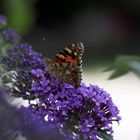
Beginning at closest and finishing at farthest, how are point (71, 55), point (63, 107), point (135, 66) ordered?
point (63, 107), point (135, 66), point (71, 55)

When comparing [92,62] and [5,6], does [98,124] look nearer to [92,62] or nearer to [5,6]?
[5,6]

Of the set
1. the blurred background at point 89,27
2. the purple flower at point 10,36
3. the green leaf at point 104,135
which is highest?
the blurred background at point 89,27

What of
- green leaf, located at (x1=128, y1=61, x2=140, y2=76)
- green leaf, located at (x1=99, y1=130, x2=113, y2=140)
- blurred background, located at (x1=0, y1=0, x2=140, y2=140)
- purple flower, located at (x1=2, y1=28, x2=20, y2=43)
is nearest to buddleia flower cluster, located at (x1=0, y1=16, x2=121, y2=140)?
green leaf, located at (x1=99, y1=130, x2=113, y2=140)

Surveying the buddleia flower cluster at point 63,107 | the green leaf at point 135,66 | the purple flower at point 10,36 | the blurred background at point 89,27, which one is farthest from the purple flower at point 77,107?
the blurred background at point 89,27

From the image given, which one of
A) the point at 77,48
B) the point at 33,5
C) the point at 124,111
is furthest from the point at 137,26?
the point at 77,48

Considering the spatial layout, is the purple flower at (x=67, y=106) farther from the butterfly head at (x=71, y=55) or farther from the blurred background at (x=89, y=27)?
the blurred background at (x=89, y=27)

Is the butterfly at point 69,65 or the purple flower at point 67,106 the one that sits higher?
the butterfly at point 69,65

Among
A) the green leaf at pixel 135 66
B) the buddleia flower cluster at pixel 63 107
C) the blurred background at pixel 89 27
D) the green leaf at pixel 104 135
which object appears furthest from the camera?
the blurred background at pixel 89 27

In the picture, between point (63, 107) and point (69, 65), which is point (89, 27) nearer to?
point (69, 65)

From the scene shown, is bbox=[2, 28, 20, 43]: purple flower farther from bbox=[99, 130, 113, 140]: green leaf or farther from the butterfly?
bbox=[99, 130, 113, 140]: green leaf

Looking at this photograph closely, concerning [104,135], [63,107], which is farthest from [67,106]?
[104,135]
